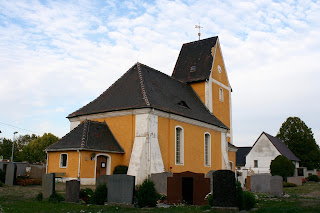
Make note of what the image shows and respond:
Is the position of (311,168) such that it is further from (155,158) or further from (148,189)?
(148,189)

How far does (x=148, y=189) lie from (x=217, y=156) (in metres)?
18.3

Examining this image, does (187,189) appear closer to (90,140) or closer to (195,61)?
(90,140)

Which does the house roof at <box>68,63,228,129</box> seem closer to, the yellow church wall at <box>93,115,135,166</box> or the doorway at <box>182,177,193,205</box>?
the yellow church wall at <box>93,115,135,166</box>

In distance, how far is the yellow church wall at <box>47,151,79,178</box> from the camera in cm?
2066

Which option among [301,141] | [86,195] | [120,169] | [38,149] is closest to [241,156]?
[301,141]

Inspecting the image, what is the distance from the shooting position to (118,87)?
84.8 feet

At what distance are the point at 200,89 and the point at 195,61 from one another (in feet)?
12.9

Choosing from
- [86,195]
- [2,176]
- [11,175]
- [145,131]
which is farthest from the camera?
[145,131]

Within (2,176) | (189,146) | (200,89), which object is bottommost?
(2,176)

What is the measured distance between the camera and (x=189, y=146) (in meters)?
25.8

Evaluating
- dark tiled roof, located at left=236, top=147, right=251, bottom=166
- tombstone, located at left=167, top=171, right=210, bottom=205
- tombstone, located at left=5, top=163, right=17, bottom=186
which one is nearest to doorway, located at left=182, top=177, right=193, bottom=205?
tombstone, located at left=167, top=171, right=210, bottom=205

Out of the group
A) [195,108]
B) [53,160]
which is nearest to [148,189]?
[53,160]

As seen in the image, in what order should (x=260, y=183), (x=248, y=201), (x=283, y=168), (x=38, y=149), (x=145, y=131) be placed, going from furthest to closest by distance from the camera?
(x=38, y=149) → (x=283, y=168) → (x=145, y=131) → (x=260, y=183) → (x=248, y=201)

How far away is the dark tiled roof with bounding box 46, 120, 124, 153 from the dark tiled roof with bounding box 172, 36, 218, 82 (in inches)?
508
